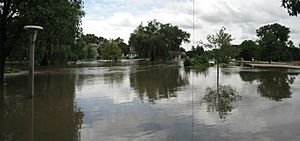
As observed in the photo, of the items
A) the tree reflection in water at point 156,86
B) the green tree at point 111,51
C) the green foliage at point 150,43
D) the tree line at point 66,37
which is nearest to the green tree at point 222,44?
the tree line at point 66,37

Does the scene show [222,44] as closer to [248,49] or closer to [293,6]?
[293,6]

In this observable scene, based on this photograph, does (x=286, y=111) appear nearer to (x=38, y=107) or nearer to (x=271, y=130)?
(x=271, y=130)

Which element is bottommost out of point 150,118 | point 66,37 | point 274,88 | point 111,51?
point 150,118

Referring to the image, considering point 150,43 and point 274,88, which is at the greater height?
point 150,43

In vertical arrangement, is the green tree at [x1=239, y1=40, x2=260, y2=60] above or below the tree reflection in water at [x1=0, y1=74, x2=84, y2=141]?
above

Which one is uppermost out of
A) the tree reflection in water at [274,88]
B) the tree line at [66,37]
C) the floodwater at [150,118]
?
the tree line at [66,37]

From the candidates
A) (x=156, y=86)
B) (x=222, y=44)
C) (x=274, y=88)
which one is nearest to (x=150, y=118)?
(x=156, y=86)

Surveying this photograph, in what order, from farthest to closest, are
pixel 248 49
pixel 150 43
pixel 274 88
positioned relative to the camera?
pixel 248 49 < pixel 150 43 < pixel 274 88

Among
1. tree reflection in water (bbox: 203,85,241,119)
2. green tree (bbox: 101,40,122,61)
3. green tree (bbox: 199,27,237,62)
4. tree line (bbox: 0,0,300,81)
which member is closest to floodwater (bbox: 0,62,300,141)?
tree reflection in water (bbox: 203,85,241,119)

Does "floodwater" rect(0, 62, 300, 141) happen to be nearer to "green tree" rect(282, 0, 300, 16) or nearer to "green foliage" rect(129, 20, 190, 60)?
"green tree" rect(282, 0, 300, 16)

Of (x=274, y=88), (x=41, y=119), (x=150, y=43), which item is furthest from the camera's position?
(x=150, y=43)

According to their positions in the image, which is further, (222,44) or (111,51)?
(111,51)

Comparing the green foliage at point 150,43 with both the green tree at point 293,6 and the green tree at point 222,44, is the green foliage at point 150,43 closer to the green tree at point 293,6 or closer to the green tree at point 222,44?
the green tree at point 222,44

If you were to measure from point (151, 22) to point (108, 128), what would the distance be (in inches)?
2993
